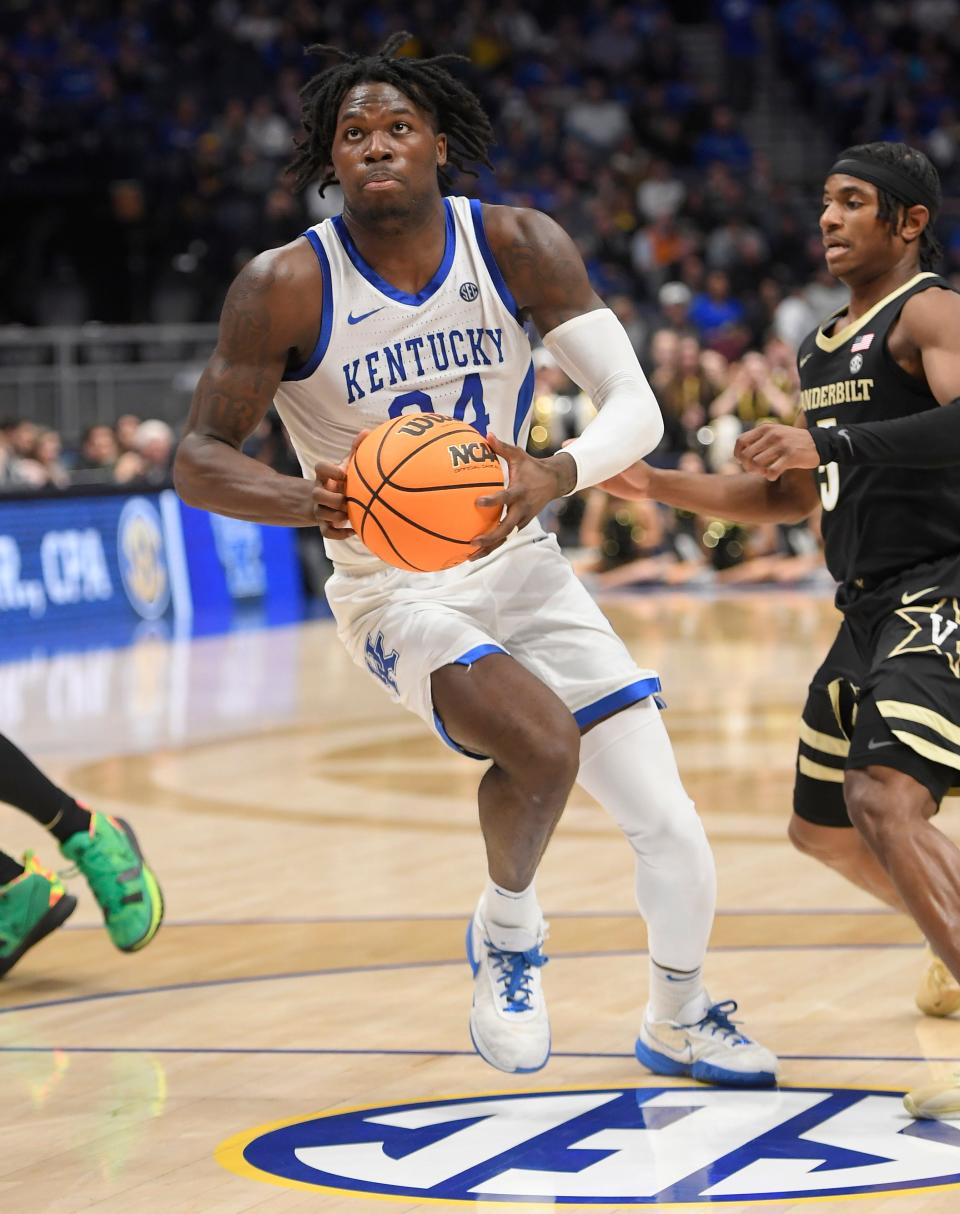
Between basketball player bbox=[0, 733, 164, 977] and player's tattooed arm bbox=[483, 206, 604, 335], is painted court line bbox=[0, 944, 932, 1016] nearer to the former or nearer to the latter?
basketball player bbox=[0, 733, 164, 977]

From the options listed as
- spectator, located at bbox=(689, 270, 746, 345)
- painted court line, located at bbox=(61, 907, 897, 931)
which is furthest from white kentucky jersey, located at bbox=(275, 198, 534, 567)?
spectator, located at bbox=(689, 270, 746, 345)

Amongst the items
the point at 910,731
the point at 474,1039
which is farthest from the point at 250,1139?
the point at 910,731

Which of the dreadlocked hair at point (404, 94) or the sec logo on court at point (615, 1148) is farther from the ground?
the dreadlocked hair at point (404, 94)

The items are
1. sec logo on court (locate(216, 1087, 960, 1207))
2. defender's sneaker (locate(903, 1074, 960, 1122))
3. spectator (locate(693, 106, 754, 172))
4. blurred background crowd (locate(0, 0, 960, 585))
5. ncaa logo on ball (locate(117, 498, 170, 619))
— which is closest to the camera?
sec logo on court (locate(216, 1087, 960, 1207))

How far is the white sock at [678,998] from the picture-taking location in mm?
4660

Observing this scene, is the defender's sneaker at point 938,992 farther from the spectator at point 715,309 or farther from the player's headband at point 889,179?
the spectator at point 715,309

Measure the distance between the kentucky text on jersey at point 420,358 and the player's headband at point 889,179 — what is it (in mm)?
891

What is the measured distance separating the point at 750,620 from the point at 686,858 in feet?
35.1

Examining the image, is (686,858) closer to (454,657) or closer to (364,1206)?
(454,657)

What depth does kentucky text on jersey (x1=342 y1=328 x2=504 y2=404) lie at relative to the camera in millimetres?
4523

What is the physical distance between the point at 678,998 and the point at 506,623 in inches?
36.9

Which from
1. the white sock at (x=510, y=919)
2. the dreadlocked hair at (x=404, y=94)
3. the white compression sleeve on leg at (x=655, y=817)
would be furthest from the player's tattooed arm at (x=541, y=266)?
the white sock at (x=510, y=919)

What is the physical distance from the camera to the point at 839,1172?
386cm

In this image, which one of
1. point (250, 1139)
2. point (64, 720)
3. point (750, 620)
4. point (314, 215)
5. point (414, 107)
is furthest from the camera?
point (314, 215)
